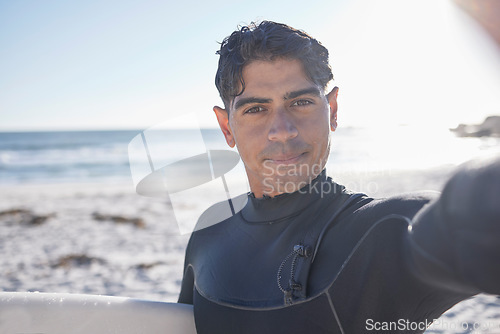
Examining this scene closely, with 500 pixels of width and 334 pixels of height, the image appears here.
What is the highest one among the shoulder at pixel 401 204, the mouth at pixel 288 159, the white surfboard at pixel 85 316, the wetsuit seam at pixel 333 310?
the mouth at pixel 288 159

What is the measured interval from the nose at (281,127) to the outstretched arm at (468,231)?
0.76 meters

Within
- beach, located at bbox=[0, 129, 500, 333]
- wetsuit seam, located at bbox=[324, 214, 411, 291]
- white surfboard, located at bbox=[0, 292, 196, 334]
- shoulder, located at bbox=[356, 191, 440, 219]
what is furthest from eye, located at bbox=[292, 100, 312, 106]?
white surfboard, located at bbox=[0, 292, 196, 334]

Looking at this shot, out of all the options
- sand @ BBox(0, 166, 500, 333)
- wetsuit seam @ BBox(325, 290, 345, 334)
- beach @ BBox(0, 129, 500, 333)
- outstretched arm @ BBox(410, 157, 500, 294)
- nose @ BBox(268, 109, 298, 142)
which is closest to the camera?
outstretched arm @ BBox(410, 157, 500, 294)

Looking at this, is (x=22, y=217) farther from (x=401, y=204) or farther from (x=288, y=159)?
(x=401, y=204)

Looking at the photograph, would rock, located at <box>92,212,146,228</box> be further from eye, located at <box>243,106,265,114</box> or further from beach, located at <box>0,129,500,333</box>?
eye, located at <box>243,106,265,114</box>

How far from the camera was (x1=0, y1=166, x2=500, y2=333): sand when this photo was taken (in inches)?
132

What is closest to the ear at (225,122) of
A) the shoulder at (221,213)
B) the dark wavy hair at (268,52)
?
the dark wavy hair at (268,52)

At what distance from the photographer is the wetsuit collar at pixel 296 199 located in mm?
1465

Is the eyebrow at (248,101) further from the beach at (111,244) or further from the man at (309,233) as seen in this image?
the beach at (111,244)

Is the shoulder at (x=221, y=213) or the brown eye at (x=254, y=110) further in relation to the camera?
the shoulder at (x=221, y=213)

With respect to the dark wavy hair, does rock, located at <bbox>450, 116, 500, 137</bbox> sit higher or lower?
lower

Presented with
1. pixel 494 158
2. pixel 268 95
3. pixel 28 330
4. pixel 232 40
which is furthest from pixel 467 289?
pixel 28 330

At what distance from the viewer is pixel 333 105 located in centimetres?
173

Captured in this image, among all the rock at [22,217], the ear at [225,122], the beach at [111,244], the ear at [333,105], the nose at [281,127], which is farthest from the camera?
the rock at [22,217]
